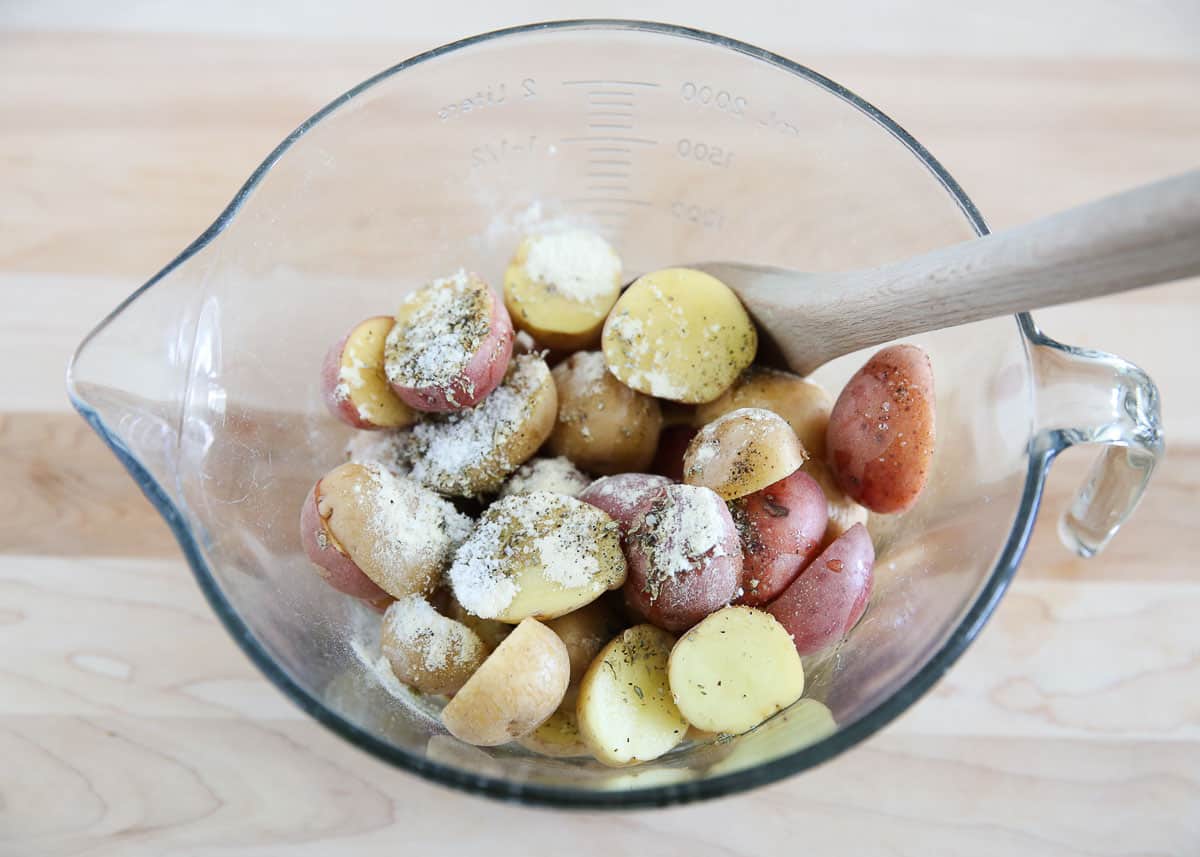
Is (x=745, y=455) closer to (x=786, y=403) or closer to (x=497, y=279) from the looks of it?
(x=786, y=403)

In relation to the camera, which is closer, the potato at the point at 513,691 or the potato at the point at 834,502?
the potato at the point at 513,691

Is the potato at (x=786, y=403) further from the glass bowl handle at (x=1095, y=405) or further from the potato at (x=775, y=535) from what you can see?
the glass bowl handle at (x=1095, y=405)

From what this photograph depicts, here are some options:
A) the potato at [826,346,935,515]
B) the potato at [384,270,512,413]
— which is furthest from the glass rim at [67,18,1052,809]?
the potato at [384,270,512,413]

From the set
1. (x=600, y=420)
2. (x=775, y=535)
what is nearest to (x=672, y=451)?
(x=600, y=420)


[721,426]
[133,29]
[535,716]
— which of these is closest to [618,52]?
[721,426]

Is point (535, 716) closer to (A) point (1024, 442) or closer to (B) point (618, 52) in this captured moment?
(A) point (1024, 442)

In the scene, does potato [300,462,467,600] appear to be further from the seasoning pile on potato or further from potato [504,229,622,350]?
potato [504,229,622,350]

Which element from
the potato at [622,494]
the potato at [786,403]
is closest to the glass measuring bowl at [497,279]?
the potato at [786,403]
